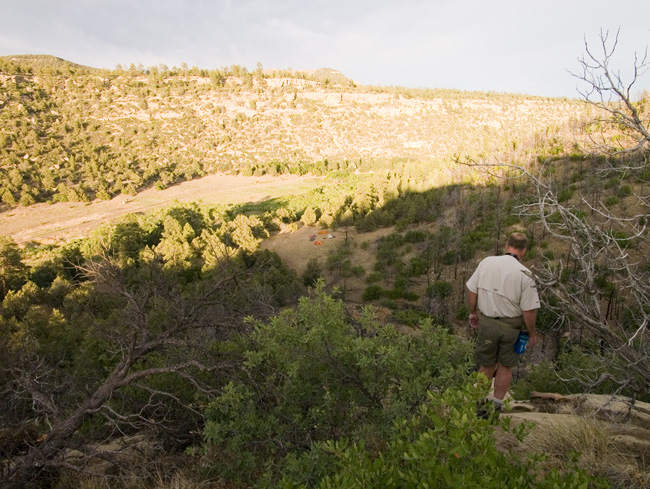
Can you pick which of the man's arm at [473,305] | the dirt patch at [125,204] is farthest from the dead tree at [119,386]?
the dirt patch at [125,204]

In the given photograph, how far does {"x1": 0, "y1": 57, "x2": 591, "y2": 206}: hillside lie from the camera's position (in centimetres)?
3719

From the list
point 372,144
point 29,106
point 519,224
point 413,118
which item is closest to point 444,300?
point 519,224

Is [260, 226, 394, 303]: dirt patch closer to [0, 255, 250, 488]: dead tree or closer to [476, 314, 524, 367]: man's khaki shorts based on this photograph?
[0, 255, 250, 488]: dead tree

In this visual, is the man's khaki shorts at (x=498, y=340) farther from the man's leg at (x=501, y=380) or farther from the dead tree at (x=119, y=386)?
the dead tree at (x=119, y=386)

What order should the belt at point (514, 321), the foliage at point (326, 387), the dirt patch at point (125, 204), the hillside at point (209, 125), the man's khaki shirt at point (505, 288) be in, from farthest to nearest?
the hillside at point (209, 125)
the dirt patch at point (125, 204)
the belt at point (514, 321)
the man's khaki shirt at point (505, 288)
the foliage at point (326, 387)

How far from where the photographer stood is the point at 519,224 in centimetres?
1653

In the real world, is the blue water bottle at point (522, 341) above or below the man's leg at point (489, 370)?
above

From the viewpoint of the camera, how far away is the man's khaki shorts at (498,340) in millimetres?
3264

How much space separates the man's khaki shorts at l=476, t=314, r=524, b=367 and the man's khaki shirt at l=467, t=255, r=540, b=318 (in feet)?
0.23

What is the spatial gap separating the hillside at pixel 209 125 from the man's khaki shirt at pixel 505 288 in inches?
1267

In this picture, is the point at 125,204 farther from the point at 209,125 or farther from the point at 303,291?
the point at 209,125

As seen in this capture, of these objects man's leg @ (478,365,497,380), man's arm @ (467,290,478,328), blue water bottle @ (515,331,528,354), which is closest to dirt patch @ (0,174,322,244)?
man's arm @ (467,290,478,328)

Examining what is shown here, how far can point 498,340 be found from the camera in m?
3.33

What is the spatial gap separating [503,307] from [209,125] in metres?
55.8
